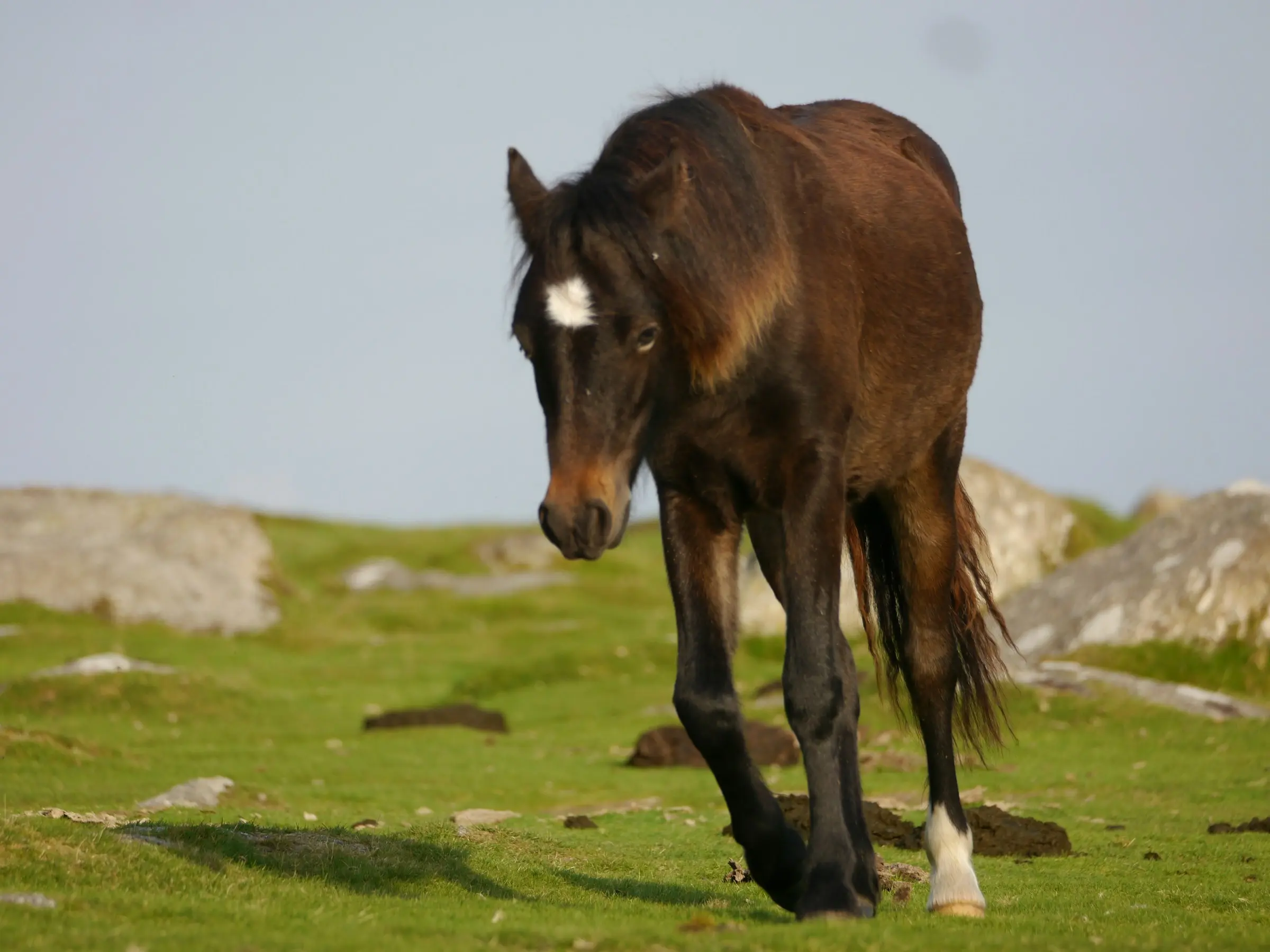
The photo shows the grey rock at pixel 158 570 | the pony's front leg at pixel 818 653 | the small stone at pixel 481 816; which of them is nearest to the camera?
the pony's front leg at pixel 818 653

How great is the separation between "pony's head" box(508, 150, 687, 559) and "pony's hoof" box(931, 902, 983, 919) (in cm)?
267

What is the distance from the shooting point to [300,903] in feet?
23.6

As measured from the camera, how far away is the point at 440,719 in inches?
834

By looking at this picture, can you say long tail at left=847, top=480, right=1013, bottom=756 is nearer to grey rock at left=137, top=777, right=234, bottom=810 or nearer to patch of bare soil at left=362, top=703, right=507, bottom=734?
grey rock at left=137, top=777, right=234, bottom=810

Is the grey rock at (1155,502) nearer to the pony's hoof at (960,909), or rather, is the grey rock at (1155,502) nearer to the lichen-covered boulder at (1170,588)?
the lichen-covered boulder at (1170,588)

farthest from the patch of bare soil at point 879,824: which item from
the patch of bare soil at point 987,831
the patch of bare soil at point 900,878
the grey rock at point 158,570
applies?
the grey rock at point 158,570

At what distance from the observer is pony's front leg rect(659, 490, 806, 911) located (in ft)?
23.7

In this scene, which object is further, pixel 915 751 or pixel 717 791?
pixel 915 751

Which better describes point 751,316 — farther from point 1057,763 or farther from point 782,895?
point 1057,763

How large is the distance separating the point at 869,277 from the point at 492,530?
145 ft

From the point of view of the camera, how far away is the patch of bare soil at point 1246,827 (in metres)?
12.4

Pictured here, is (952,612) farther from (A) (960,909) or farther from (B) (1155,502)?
(B) (1155,502)

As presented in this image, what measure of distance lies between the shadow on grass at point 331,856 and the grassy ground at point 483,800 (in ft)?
0.09

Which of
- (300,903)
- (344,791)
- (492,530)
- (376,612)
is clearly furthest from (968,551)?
(492,530)
